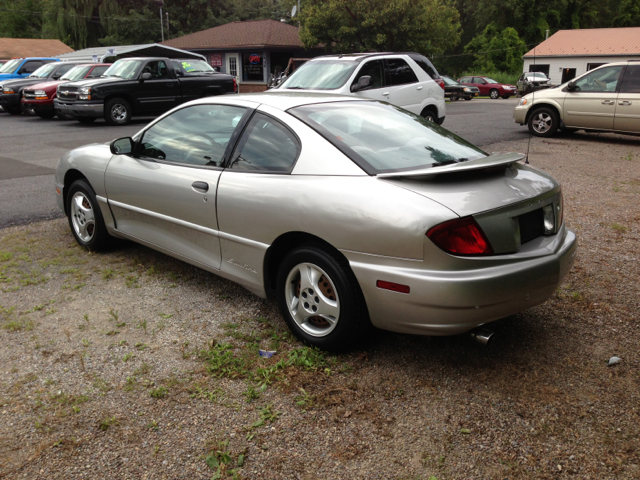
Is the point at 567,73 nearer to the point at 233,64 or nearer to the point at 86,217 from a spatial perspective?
the point at 233,64

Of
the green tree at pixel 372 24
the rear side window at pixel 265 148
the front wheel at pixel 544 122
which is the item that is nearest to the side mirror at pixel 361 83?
the front wheel at pixel 544 122

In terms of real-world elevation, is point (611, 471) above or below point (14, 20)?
below

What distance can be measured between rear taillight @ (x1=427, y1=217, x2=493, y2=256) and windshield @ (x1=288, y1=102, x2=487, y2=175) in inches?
22.8

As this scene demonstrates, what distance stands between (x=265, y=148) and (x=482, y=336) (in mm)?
1760

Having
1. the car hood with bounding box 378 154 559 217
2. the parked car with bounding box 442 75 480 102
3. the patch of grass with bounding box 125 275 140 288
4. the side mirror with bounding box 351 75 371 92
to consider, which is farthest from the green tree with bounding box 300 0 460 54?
the car hood with bounding box 378 154 559 217

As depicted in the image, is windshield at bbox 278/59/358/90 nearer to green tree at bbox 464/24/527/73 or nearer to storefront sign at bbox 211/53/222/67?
storefront sign at bbox 211/53/222/67

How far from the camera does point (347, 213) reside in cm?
313

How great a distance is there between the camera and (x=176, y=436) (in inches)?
108

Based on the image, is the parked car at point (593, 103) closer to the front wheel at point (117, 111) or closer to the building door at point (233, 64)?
the front wheel at point (117, 111)

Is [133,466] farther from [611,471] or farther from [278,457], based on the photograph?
[611,471]

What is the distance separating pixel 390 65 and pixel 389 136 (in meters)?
7.75

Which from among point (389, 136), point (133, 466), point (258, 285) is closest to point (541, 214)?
point (389, 136)

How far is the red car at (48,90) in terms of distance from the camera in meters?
18.2

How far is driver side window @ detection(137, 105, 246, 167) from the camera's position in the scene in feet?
13.4
